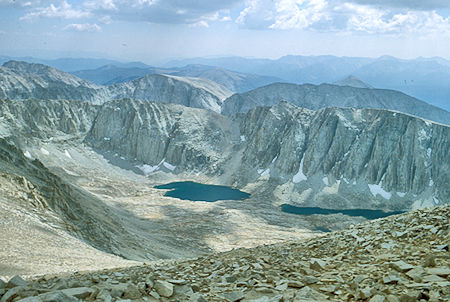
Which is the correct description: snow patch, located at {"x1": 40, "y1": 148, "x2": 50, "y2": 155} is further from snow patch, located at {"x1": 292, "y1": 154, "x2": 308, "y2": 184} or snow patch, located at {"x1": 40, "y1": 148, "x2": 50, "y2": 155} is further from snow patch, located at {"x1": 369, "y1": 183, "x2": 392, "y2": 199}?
snow patch, located at {"x1": 369, "y1": 183, "x2": 392, "y2": 199}

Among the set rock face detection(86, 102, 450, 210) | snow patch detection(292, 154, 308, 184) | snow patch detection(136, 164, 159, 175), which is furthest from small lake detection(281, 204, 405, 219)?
snow patch detection(136, 164, 159, 175)

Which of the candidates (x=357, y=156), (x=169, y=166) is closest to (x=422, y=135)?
(x=357, y=156)

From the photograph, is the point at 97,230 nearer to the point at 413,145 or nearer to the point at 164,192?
the point at 164,192

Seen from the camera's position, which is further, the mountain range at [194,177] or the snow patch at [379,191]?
the snow patch at [379,191]

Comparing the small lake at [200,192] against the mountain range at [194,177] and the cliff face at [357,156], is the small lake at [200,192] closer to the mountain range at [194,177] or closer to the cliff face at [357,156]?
the mountain range at [194,177]

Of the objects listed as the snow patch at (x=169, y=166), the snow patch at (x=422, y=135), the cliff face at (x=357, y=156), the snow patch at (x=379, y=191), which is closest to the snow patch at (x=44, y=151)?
the snow patch at (x=169, y=166)

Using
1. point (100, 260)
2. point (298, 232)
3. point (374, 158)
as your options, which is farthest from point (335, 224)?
point (100, 260)
